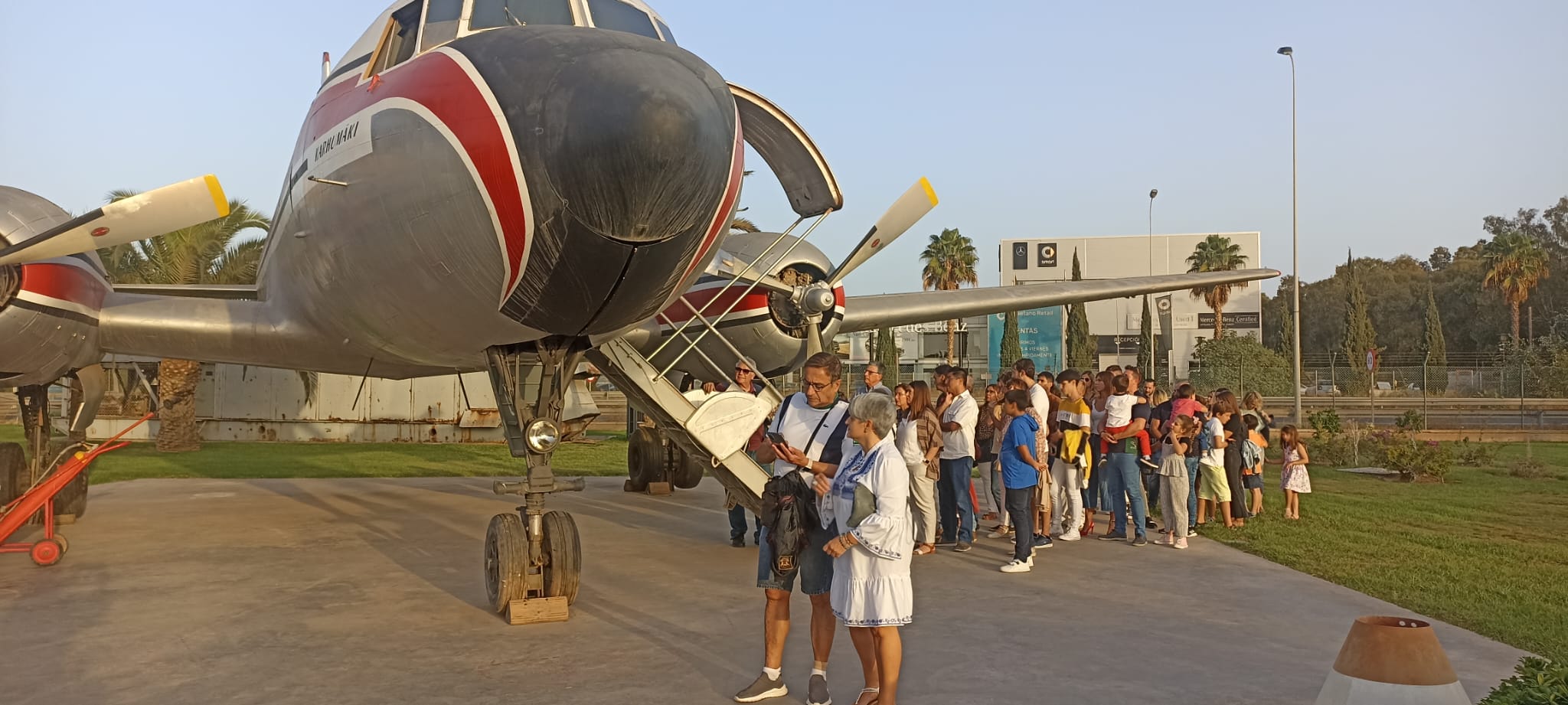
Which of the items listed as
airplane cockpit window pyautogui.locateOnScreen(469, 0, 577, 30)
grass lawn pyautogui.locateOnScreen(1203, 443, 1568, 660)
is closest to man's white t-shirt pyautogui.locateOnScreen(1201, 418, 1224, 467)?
grass lawn pyautogui.locateOnScreen(1203, 443, 1568, 660)

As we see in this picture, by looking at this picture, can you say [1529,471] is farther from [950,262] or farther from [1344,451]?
[950,262]

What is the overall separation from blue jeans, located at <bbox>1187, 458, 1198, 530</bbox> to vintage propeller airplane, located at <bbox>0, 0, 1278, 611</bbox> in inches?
157

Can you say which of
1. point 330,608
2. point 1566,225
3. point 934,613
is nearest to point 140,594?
point 330,608

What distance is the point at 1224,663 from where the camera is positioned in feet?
19.2

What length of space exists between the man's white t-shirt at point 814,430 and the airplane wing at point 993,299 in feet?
24.9

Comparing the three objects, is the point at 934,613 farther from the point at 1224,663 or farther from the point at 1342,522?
the point at 1342,522

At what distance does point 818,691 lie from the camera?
5066 millimetres

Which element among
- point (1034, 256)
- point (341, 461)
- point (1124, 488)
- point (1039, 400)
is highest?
point (1034, 256)

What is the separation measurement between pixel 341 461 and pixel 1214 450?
644 inches

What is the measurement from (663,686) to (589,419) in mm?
8264

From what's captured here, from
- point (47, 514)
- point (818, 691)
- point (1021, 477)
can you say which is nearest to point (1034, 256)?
point (1021, 477)

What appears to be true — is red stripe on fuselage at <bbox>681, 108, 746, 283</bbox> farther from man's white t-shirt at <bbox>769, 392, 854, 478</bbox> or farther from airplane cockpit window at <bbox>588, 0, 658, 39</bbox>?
airplane cockpit window at <bbox>588, 0, 658, 39</bbox>

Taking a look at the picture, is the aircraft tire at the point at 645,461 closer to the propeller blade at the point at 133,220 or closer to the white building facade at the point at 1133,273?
the propeller blade at the point at 133,220

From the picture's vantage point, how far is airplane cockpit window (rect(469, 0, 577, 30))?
242 inches
